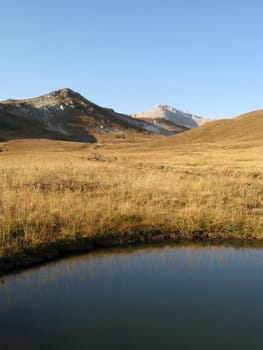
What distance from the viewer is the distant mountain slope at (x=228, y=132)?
72300mm

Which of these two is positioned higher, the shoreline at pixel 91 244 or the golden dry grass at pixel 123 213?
the golden dry grass at pixel 123 213

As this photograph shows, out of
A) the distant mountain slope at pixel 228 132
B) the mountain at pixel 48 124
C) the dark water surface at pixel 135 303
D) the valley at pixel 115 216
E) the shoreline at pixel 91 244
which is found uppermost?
the mountain at pixel 48 124

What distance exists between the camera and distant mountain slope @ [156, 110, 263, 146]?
72.3 meters

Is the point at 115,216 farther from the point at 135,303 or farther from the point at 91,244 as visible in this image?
the point at 135,303

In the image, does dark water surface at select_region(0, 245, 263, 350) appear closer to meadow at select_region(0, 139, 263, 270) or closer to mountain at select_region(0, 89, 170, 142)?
meadow at select_region(0, 139, 263, 270)

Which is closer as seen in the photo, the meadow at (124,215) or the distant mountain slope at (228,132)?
the meadow at (124,215)

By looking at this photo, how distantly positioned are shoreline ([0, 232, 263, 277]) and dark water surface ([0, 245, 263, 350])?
370 millimetres

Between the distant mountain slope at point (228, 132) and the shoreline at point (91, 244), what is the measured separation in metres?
58.4

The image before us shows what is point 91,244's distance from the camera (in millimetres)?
10602

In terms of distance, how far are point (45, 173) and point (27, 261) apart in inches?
464

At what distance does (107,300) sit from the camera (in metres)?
7.39

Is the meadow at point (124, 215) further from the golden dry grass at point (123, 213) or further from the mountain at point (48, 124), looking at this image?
the mountain at point (48, 124)

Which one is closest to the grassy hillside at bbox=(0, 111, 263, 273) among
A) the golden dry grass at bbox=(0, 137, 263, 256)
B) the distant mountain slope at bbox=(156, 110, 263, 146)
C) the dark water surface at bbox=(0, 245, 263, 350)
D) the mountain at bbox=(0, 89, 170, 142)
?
the golden dry grass at bbox=(0, 137, 263, 256)

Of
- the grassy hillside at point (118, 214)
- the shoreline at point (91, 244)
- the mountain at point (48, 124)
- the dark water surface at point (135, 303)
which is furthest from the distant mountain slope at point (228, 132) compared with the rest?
the mountain at point (48, 124)
